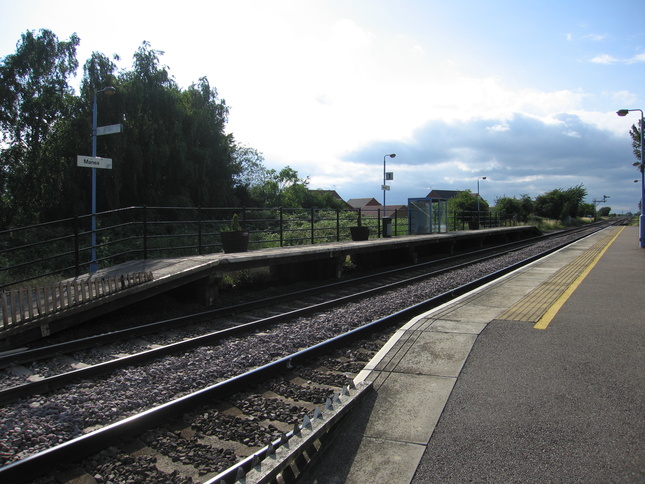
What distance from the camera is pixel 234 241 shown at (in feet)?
38.6

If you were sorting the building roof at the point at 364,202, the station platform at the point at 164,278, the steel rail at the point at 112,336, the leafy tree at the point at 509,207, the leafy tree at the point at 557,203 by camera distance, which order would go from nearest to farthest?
the steel rail at the point at 112,336, the station platform at the point at 164,278, the leafy tree at the point at 509,207, the leafy tree at the point at 557,203, the building roof at the point at 364,202

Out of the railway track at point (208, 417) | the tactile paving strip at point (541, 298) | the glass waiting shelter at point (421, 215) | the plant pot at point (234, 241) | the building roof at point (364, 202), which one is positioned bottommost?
the railway track at point (208, 417)

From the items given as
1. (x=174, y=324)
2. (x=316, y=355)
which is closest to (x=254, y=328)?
(x=174, y=324)

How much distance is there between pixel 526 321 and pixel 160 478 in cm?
498

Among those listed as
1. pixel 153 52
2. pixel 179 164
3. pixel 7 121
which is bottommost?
pixel 179 164

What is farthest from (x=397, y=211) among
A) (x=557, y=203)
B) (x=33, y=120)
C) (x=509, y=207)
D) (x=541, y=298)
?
(x=557, y=203)

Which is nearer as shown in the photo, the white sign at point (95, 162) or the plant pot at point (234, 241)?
the plant pot at point (234, 241)

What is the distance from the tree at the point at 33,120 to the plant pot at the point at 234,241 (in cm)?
2126

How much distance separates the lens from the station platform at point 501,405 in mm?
2943

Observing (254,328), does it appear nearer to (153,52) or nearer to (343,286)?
(343,286)

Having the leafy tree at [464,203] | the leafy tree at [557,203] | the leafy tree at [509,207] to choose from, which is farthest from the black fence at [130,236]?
the leafy tree at [557,203]

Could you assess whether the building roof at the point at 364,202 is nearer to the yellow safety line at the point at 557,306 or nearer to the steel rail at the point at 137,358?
the yellow safety line at the point at 557,306

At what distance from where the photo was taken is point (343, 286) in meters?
11.5

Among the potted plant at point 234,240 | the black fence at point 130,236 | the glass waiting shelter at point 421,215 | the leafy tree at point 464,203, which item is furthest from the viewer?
the leafy tree at point 464,203
